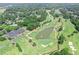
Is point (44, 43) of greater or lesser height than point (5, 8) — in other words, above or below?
below

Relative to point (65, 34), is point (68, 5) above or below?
above

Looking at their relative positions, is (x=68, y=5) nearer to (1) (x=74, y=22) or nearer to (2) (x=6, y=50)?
(1) (x=74, y=22)

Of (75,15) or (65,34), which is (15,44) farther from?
(75,15)

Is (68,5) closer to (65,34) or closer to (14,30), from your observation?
(65,34)

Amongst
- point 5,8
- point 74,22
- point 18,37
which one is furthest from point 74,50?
point 5,8
